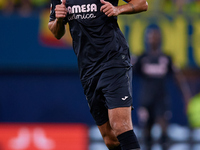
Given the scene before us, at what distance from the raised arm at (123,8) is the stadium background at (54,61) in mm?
5489

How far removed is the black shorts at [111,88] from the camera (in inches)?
152

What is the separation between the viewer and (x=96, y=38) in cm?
400

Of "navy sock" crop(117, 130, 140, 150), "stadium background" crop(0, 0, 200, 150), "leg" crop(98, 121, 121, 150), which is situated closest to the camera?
"navy sock" crop(117, 130, 140, 150)

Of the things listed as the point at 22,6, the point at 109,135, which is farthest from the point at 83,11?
the point at 22,6

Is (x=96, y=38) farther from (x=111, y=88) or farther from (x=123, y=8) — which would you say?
(x=111, y=88)

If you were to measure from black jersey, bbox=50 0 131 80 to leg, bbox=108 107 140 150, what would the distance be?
45 cm

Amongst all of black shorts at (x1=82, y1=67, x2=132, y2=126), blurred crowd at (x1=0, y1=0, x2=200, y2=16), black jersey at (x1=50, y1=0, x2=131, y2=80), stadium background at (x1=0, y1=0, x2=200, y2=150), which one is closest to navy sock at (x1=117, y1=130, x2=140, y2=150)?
black shorts at (x1=82, y1=67, x2=132, y2=126)

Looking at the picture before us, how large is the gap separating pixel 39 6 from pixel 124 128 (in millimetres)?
7181

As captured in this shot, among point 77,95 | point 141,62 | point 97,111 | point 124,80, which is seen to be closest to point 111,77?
point 124,80

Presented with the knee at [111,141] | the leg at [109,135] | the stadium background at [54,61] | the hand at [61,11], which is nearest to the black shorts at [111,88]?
the leg at [109,135]

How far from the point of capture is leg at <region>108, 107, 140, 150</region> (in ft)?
12.2

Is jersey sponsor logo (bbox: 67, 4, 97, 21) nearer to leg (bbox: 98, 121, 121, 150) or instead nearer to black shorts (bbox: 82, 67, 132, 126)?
black shorts (bbox: 82, 67, 132, 126)

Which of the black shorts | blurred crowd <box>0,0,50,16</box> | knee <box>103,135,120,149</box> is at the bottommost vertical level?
knee <box>103,135,120,149</box>

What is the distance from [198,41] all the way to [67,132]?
386 cm
